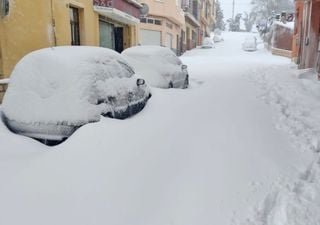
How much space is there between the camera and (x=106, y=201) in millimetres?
3527

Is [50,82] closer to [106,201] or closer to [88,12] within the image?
[106,201]

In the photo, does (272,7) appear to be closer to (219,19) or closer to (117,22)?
(219,19)

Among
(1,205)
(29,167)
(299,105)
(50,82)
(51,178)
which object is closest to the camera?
(1,205)

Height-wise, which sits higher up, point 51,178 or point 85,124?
point 85,124

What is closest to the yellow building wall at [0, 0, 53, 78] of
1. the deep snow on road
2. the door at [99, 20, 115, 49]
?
the deep snow on road

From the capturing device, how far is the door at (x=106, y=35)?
15996mm

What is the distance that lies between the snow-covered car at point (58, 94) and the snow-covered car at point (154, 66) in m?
4.17

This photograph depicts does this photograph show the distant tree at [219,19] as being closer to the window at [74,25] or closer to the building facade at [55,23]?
the building facade at [55,23]

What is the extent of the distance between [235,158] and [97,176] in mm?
1756

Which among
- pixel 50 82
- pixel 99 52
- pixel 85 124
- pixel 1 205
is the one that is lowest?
pixel 1 205

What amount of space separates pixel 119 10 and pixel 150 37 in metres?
11.7

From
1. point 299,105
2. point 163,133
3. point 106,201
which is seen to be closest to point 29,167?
point 106,201

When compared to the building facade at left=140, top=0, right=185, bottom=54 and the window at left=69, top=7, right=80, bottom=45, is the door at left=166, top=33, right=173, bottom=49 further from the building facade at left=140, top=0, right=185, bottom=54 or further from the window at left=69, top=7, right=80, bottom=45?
the window at left=69, top=7, right=80, bottom=45

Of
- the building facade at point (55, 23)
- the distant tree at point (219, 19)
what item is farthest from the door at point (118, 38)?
the distant tree at point (219, 19)
